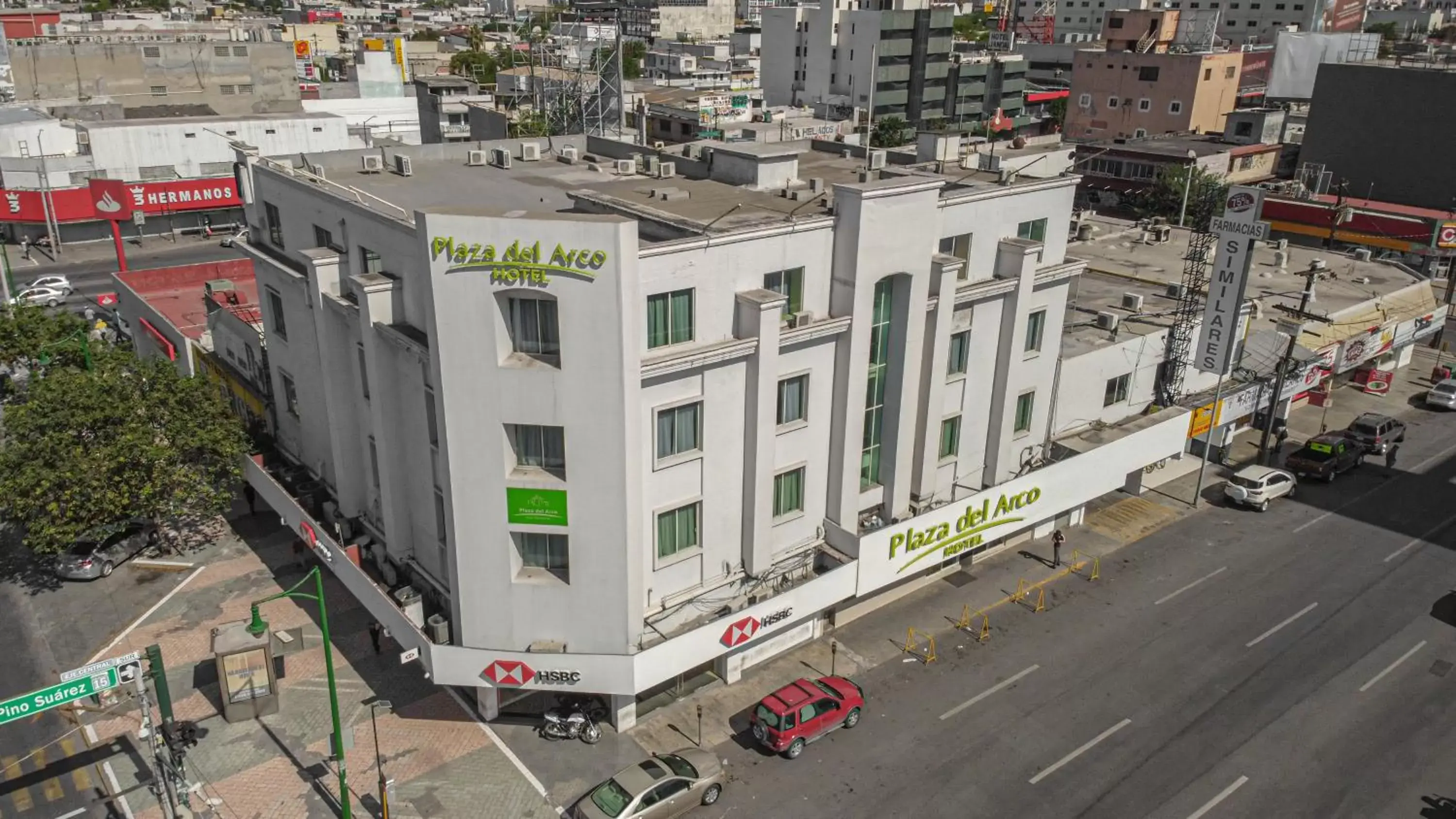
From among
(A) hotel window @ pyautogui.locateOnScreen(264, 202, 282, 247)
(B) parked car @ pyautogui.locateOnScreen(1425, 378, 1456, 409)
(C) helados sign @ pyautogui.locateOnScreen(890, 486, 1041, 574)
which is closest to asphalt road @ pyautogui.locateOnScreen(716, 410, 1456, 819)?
(C) helados sign @ pyautogui.locateOnScreen(890, 486, 1041, 574)

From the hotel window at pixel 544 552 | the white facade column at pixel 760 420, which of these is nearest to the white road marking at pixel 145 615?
the hotel window at pixel 544 552

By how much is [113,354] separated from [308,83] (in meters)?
103

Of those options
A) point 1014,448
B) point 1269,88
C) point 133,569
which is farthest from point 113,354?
point 1269,88

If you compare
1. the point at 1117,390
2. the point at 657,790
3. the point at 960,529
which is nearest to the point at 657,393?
the point at 657,790

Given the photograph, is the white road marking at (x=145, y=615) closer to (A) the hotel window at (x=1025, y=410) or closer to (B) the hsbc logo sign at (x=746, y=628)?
(B) the hsbc logo sign at (x=746, y=628)

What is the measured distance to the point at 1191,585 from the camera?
141ft

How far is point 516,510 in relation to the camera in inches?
1192

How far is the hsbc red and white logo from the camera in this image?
103 feet

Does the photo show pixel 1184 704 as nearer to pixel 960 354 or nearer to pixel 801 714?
pixel 801 714

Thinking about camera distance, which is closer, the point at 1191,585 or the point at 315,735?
the point at 315,735

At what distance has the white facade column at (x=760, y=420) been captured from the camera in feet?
105

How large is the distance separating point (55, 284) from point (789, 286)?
66.2 m

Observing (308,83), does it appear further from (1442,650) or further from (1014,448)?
(1442,650)

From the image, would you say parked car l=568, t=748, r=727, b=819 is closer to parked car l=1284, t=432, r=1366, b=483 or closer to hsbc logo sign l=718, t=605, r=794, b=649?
hsbc logo sign l=718, t=605, r=794, b=649
